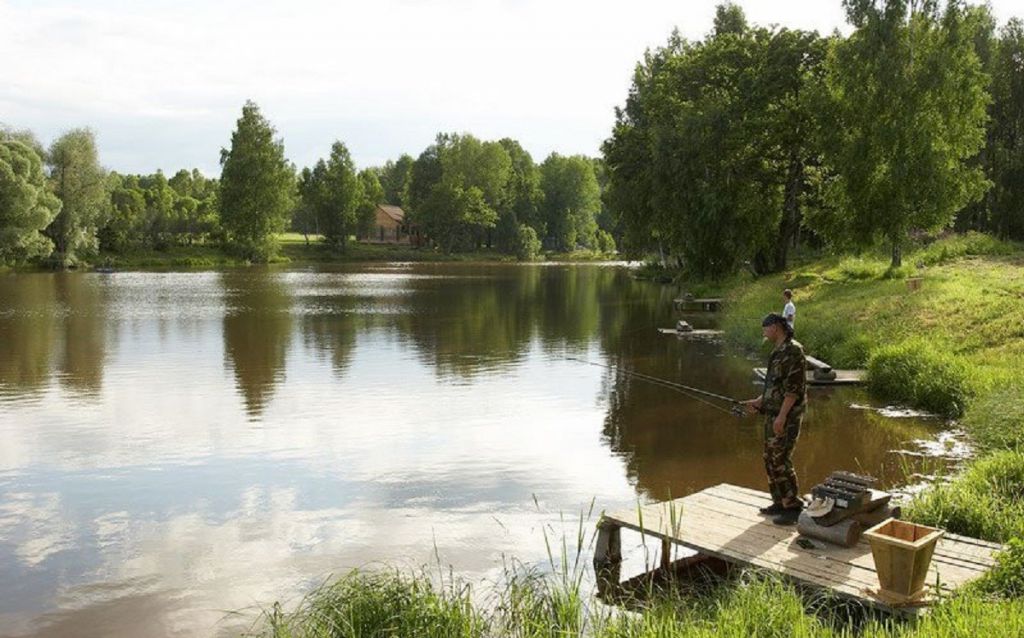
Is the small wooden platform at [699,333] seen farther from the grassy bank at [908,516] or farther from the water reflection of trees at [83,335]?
the water reflection of trees at [83,335]

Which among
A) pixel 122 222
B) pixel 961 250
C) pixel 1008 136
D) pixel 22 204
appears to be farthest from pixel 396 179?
pixel 961 250

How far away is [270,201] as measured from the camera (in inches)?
3944

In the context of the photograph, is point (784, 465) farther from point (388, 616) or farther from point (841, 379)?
point (841, 379)

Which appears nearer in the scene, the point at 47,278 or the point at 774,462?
the point at 774,462

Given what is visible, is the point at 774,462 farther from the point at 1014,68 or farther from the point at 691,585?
the point at 1014,68

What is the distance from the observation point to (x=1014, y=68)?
4884 cm

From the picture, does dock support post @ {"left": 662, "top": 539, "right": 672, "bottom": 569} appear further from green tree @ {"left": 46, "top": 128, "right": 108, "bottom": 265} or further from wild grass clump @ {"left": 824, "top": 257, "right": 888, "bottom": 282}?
green tree @ {"left": 46, "top": 128, "right": 108, "bottom": 265}

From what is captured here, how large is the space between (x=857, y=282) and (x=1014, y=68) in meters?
24.0

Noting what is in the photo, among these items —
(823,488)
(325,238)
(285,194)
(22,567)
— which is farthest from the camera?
(325,238)

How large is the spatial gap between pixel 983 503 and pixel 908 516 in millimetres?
780

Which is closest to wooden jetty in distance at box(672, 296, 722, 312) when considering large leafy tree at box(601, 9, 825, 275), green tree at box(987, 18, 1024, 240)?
large leafy tree at box(601, 9, 825, 275)

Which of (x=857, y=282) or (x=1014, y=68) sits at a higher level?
(x=1014, y=68)

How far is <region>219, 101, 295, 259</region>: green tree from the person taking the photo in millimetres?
99250

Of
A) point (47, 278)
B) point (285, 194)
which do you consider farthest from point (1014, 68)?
point (285, 194)
